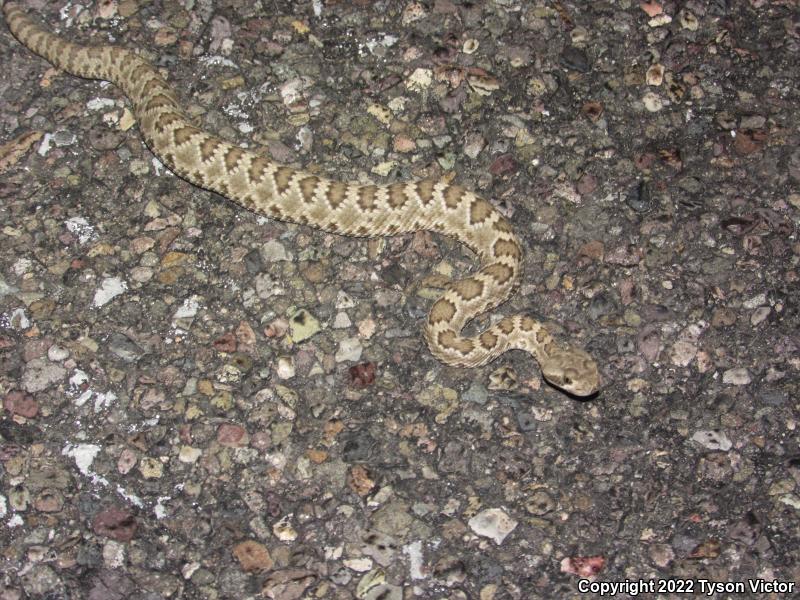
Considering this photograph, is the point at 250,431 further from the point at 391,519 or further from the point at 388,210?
the point at 388,210

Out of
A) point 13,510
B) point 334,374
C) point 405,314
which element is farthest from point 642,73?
point 13,510

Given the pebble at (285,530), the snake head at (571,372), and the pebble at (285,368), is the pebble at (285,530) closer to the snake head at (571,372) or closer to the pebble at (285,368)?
the pebble at (285,368)

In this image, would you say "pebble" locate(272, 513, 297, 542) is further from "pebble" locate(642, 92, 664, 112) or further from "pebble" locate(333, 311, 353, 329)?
"pebble" locate(642, 92, 664, 112)

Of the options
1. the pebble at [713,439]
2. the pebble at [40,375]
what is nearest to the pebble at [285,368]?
the pebble at [40,375]

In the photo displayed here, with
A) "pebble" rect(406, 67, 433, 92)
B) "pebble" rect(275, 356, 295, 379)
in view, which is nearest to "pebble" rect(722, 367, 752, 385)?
"pebble" rect(275, 356, 295, 379)

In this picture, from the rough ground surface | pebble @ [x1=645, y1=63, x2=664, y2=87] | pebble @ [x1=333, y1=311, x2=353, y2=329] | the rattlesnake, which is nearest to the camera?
the rough ground surface

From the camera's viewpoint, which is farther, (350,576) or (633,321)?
(633,321)
